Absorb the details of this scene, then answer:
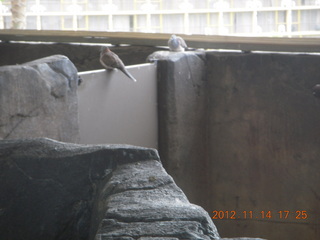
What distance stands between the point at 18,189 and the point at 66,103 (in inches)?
95.2

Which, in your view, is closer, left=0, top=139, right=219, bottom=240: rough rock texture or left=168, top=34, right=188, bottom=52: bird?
left=0, top=139, right=219, bottom=240: rough rock texture

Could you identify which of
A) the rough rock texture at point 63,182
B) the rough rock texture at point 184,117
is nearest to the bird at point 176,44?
the rough rock texture at point 184,117

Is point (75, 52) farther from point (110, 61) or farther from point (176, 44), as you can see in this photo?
point (110, 61)

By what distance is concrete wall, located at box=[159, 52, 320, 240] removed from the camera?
652cm

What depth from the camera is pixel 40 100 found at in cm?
489

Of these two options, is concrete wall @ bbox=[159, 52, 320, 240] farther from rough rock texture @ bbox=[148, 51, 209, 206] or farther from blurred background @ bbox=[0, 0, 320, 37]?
blurred background @ bbox=[0, 0, 320, 37]

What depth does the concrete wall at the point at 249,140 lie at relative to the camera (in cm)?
652

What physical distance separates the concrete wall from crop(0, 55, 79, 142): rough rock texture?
1610 millimetres

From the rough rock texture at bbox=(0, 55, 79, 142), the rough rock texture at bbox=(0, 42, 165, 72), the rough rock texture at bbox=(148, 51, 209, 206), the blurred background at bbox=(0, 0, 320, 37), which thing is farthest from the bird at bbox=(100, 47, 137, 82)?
the blurred background at bbox=(0, 0, 320, 37)

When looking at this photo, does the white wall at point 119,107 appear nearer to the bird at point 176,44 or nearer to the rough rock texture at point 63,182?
the bird at point 176,44

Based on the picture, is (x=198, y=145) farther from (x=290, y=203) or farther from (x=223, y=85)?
(x=290, y=203)

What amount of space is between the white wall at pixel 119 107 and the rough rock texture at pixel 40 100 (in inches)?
10.1
